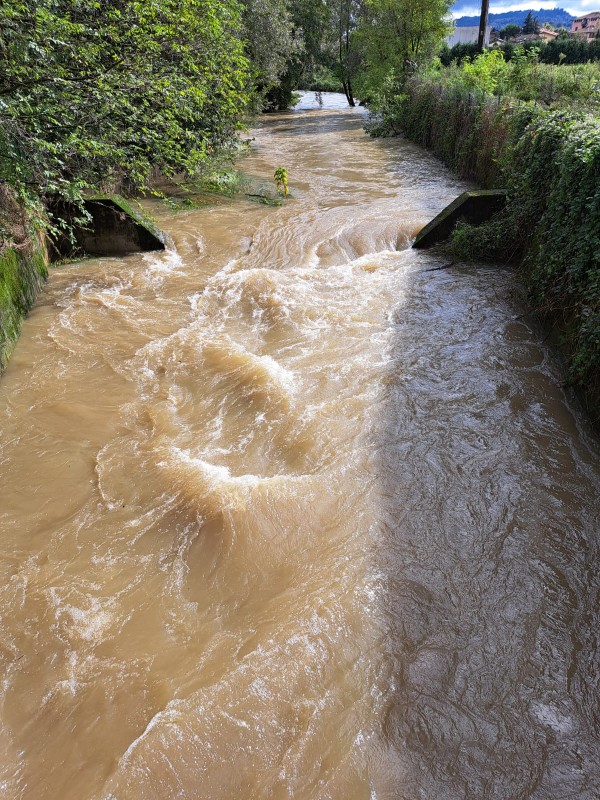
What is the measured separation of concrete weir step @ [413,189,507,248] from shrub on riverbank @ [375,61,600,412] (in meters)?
0.32

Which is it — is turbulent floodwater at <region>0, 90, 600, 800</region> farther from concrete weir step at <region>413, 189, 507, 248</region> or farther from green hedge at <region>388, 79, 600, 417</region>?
concrete weir step at <region>413, 189, 507, 248</region>

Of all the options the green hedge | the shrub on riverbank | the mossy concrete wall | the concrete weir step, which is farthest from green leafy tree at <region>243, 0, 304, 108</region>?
the mossy concrete wall

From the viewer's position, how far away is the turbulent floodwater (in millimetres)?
2729

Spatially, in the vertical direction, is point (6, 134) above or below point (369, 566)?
above

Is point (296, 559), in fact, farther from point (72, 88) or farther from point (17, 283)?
point (17, 283)

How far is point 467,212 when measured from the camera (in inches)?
376

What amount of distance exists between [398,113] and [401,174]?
8.22 metres

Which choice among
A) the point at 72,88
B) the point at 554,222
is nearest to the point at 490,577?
the point at 554,222

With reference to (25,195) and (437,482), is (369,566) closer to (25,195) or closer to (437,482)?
(437,482)

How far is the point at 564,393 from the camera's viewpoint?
5633 mm

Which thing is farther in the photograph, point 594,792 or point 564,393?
point 564,393

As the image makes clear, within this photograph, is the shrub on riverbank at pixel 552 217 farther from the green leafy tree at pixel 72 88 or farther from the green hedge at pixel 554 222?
the green leafy tree at pixel 72 88

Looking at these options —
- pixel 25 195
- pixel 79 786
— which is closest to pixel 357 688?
pixel 79 786

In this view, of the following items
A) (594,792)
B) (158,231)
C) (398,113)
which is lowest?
(594,792)
